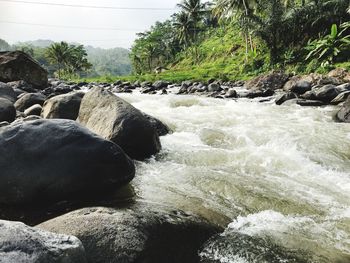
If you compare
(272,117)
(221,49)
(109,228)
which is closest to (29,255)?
(109,228)

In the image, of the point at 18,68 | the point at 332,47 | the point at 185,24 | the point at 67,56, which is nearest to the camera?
the point at 18,68

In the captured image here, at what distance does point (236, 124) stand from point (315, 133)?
2.55m

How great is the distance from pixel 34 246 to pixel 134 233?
4.12 ft

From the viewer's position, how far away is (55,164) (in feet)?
17.3

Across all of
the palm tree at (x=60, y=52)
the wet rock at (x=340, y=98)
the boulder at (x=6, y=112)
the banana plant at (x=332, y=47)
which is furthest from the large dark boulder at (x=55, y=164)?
the palm tree at (x=60, y=52)

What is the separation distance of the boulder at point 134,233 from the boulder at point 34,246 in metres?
0.56

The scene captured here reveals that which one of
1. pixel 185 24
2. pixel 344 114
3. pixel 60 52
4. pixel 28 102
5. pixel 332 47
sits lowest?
pixel 344 114

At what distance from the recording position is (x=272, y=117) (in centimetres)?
1390

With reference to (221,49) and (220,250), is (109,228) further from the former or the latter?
(221,49)

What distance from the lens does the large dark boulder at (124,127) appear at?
26.3 feet

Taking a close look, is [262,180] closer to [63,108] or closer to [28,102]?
A: [63,108]

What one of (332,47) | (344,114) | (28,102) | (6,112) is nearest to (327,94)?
(344,114)

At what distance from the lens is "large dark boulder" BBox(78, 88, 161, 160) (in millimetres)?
8031

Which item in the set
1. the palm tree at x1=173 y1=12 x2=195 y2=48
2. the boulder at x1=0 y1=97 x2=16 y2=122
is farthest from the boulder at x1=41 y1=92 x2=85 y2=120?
the palm tree at x1=173 y1=12 x2=195 y2=48
